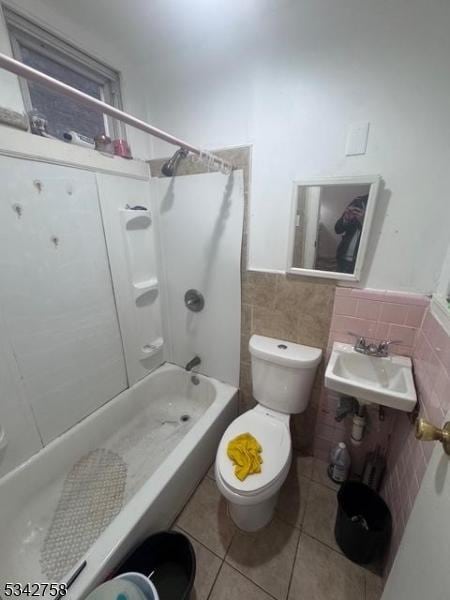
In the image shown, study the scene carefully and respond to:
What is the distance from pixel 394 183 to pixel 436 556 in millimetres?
1193

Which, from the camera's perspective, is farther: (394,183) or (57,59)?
(57,59)

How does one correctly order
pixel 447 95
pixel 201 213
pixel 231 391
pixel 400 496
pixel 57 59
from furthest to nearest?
pixel 231 391
pixel 201 213
pixel 57 59
pixel 400 496
pixel 447 95

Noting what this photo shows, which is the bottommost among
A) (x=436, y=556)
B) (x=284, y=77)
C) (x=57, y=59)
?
(x=436, y=556)

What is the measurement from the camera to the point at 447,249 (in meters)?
1.05

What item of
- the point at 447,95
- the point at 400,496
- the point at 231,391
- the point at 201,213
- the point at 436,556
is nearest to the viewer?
the point at 436,556

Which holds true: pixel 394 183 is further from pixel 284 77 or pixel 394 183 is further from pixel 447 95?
pixel 284 77

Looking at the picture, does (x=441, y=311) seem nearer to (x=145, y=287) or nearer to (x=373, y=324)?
(x=373, y=324)

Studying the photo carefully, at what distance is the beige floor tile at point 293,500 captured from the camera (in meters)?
1.34

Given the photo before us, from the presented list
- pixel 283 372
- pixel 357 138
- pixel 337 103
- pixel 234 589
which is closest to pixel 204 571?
pixel 234 589

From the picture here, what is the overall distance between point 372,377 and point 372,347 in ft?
0.52

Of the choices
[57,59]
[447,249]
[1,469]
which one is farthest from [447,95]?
[1,469]

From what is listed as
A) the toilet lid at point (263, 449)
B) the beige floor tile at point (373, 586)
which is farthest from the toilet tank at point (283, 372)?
the beige floor tile at point (373, 586)

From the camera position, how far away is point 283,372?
4.56 feet

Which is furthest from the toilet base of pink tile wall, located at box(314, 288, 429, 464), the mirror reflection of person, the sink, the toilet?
the mirror reflection of person
